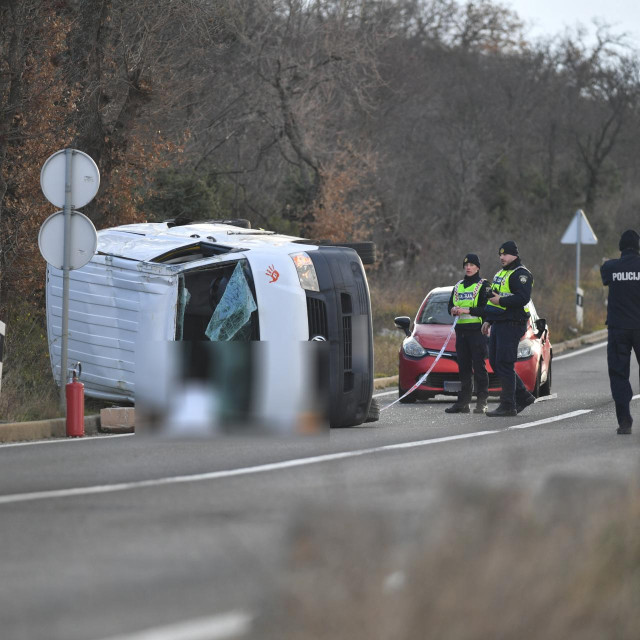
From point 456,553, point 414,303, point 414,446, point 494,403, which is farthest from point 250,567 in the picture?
point 414,303

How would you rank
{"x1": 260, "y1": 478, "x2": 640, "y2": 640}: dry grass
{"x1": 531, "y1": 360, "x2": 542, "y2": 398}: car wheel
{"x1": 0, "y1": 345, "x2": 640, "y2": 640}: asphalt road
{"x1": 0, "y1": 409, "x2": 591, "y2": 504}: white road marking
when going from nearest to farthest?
{"x1": 260, "y1": 478, "x2": 640, "y2": 640}: dry grass → {"x1": 0, "y1": 345, "x2": 640, "y2": 640}: asphalt road → {"x1": 0, "y1": 409, "x2": 591, "y2": 504}: white road marking → {"x1": 531, "y1": 360, "x2": 542, "y2": 398}: car wheel

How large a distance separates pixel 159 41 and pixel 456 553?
18611mm

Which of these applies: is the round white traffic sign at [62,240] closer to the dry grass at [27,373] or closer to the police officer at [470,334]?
the dry grass at [27,373]

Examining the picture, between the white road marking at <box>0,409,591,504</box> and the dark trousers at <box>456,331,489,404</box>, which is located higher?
the dark trousers at <box>456,331,489,404</box>

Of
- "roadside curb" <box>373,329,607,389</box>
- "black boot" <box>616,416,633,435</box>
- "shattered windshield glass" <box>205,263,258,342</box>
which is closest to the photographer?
"black boot" <box>616,416,633,435</box>

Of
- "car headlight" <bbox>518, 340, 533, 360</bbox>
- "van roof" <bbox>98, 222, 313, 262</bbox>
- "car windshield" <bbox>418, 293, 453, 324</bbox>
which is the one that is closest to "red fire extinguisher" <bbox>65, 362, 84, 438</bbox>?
"van roof" <bbox>98, 222, 313, 262</bbox>

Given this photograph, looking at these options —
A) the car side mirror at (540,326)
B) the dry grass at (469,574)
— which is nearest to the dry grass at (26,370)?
the car side mirror at (540,326)

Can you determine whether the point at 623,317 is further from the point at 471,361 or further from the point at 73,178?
the point at 73,178

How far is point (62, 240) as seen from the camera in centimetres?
1337

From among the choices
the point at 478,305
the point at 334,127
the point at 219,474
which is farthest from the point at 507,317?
the point at 334,127

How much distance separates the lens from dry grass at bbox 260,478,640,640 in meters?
3.84

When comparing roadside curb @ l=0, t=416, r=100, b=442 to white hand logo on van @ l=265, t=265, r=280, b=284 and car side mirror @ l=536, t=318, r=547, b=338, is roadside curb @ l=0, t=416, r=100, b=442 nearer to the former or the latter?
white hand logo on van @ l=265, t=265, r=280, b=284

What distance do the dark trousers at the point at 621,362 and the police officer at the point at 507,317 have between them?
2.03 meters

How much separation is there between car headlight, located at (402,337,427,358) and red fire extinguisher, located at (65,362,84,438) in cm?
568
